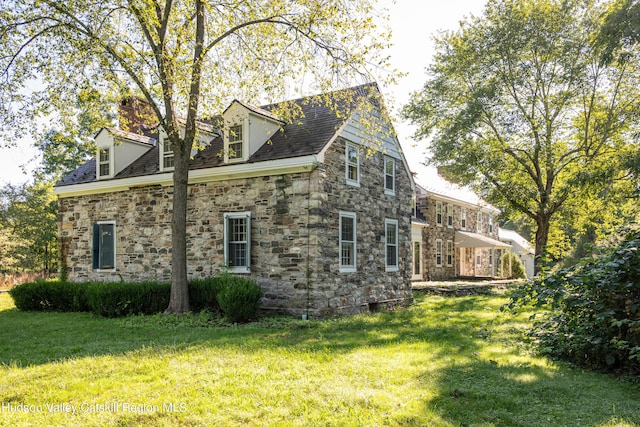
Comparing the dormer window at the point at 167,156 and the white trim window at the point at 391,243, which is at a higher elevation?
the dormer window at the point at 167,156

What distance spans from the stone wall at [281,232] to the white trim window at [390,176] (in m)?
0.28

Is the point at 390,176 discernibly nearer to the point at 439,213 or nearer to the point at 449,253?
the point at 439,213

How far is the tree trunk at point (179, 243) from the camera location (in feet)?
37.9

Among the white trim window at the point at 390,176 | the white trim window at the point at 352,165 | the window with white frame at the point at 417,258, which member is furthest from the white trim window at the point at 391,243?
the window with white frame at the point at 417,258

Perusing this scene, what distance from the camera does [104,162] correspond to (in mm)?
15930

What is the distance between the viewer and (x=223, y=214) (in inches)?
516

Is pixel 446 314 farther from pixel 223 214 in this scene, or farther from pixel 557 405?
pixel 557 405

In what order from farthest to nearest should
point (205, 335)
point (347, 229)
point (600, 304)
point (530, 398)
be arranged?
point (347, 229) → point (205, 335) → point (600, 304) → point (530, 398)

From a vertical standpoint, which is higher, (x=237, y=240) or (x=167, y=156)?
(x=167, y=156)

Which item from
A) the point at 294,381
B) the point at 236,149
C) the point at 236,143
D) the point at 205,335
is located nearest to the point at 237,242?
the point at 236,149

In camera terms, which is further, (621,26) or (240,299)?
(240,299)

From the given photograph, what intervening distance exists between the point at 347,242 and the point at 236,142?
13.8 ft

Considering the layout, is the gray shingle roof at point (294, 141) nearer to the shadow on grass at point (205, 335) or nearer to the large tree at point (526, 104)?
the shadow on grass at point (205, 335)

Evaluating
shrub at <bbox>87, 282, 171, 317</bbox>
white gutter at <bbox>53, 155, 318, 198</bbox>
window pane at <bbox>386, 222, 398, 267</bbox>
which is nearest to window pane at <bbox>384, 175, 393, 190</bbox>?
window pane at <bbox>386, 222, 398, 267</bbox>
